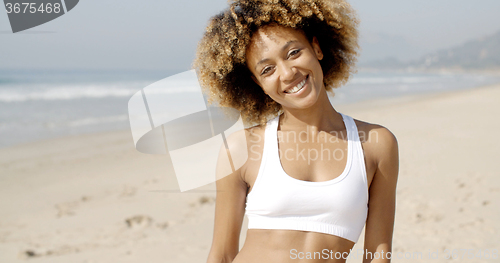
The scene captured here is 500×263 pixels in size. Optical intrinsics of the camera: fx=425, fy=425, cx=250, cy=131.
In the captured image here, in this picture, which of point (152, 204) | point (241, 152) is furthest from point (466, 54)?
point (241, 152)

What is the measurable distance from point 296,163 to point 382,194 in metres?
0.37

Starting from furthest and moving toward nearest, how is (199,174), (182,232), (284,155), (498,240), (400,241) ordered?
(199,174) < (182,232) < (400,241) < (498,240) < (284,155)

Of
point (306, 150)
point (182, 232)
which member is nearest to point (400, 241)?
point (182, 232)

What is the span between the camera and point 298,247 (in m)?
1.66

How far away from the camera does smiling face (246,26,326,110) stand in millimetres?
1669

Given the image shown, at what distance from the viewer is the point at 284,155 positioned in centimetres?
172

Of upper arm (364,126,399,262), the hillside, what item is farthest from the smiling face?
the hillside

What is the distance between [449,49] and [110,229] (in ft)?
424

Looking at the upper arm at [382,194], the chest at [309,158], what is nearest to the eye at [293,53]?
the chest at [309,158]

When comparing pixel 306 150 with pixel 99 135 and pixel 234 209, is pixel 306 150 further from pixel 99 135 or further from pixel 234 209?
pixel 99 135

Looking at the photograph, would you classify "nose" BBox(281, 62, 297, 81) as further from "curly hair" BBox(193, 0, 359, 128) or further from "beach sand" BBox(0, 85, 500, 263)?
"beach sand" BBox(0, 85, 500, 263)

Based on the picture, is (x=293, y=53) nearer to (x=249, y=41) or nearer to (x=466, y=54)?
(x=249, y=41)

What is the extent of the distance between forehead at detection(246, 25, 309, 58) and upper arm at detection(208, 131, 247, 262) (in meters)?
0.36

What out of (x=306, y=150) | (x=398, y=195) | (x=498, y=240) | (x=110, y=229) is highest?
(x=306, y=150)
